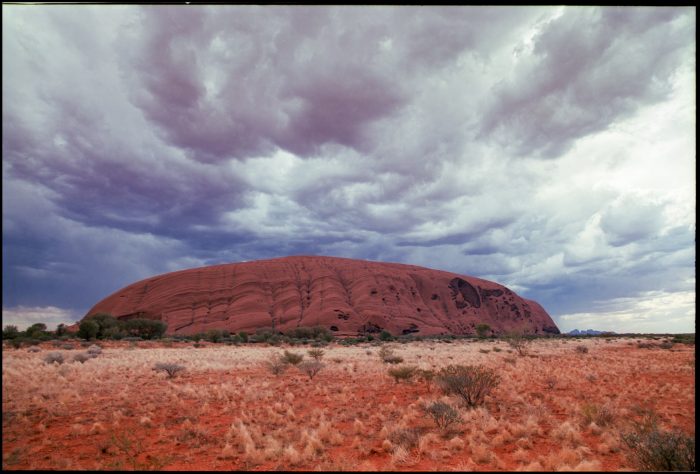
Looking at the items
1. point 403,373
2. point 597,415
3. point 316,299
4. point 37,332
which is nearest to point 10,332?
point 37,332

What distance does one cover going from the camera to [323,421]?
35.7ft

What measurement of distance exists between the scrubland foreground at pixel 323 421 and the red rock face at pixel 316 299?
229 feet

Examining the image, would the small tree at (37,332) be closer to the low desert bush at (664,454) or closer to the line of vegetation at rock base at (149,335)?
the line of vegetation at rock base at (149,335)

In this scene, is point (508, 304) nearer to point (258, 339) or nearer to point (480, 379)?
point (258, 339)

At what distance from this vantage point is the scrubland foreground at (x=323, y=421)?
8.15 metres

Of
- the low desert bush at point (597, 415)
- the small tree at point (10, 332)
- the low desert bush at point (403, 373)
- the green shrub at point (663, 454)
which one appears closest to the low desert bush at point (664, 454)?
the green shrub at point (663, 454)

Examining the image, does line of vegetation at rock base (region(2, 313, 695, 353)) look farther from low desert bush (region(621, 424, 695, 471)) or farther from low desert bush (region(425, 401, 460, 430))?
low desert bush (region(621, 424, 695, 471))

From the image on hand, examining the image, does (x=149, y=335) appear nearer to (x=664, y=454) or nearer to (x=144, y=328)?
(x=144, y=328)

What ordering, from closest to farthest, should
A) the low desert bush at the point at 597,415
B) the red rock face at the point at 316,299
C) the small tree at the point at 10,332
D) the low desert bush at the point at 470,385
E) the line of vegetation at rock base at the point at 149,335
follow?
the low desert bush at the point at 597,415 < the low desert bush at the point at 470,385 < the small tree at the point at 10,332 < the line of vegetation at rock base at the point at 149,335 < the red rock face at the point at 316,299

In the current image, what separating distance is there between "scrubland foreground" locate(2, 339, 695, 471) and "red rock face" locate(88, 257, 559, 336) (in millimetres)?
69660

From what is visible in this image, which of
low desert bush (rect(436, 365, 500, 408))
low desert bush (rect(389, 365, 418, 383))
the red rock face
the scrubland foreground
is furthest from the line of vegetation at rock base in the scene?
low desert bush (rect(436, 365, 500, 408))

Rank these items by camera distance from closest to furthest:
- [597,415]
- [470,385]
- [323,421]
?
1. [323,421]
2. [597,415]
3. [470,385]

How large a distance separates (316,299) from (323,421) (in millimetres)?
91767

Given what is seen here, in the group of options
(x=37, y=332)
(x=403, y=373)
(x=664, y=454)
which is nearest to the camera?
(x=664, y=454)
